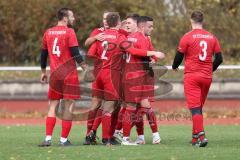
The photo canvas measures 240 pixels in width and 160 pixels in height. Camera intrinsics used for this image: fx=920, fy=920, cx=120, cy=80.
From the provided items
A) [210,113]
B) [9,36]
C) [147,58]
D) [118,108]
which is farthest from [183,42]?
[9,36]

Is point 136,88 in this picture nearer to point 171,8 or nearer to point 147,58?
point 147,58

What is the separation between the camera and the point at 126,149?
1484 cm

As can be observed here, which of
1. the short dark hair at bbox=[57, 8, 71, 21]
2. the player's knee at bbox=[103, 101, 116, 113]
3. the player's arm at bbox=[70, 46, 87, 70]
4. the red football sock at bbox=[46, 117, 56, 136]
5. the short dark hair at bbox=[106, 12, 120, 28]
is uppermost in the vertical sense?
the short dark hair at bbox=[57, 8, 71, 21]

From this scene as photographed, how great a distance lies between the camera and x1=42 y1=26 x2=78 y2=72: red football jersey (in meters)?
15.6

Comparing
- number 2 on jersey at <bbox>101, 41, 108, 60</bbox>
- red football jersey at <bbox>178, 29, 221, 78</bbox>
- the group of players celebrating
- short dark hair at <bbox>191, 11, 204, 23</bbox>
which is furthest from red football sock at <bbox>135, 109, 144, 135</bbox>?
short dark hair at <bbox>191, 11, 204, 23</bbox>

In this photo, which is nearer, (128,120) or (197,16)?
(197,16)

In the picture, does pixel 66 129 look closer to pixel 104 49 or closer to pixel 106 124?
pixel 106 124

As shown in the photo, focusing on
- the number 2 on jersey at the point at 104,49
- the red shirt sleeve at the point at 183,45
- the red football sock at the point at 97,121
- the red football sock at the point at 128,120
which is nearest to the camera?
the red shirt sleeve at the point at 183,45

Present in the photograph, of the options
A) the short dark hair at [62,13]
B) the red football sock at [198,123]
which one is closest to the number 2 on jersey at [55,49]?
the short dark hair at [62,13]

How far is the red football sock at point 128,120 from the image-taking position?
15852 millimetres

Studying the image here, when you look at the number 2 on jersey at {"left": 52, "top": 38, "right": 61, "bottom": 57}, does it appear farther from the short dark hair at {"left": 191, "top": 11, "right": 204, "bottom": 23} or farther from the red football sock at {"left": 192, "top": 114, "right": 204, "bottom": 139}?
the red football sock at {"left": 192, "top": 114, "right": 204, "bottom": 139}

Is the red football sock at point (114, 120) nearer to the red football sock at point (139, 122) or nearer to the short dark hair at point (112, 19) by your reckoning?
the red football sock at point (139, 122)

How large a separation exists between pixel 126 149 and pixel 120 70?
1.89 metres

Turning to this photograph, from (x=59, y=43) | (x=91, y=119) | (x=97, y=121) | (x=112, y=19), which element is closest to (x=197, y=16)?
(x=112, y=19)
